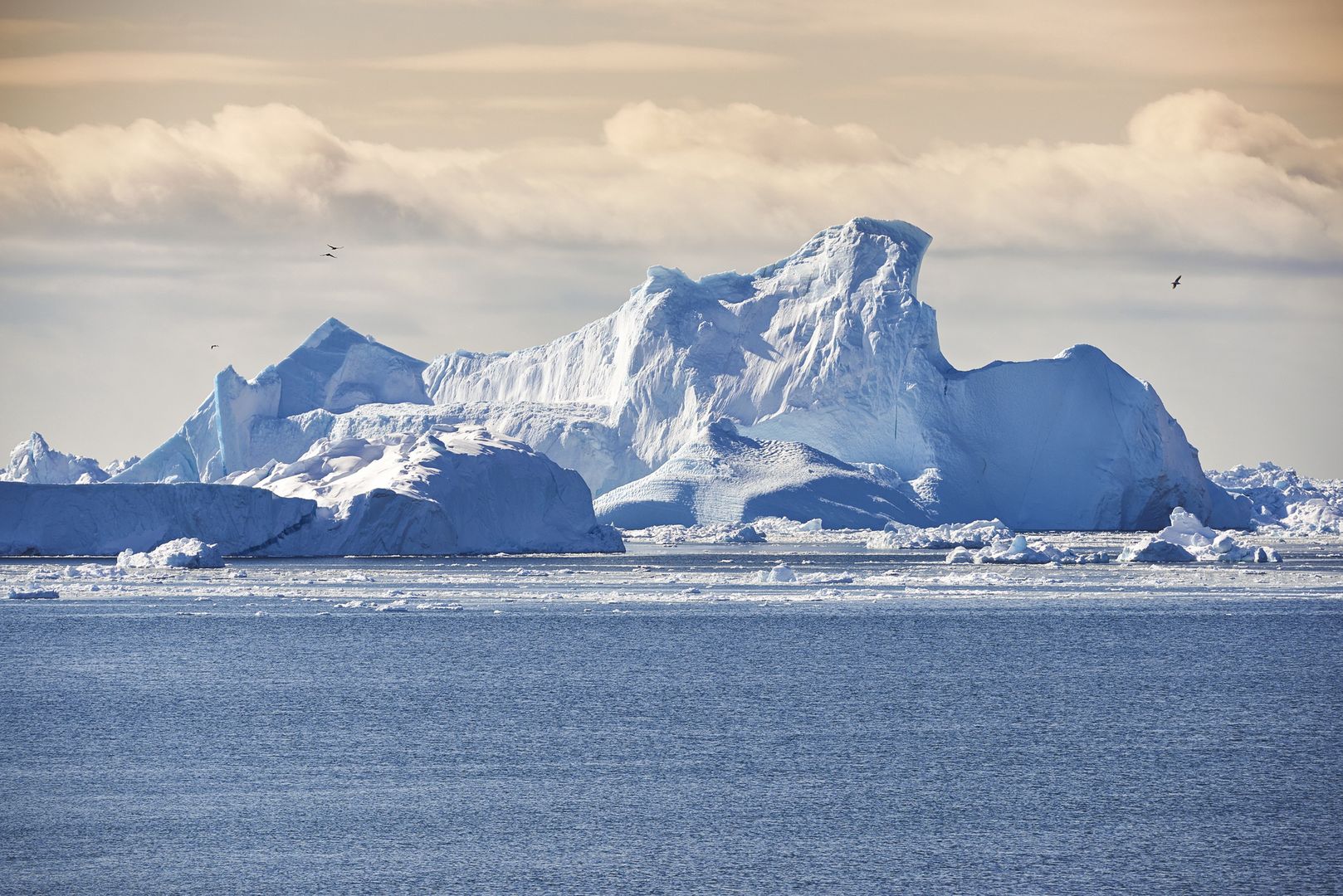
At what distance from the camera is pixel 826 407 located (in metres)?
72.2

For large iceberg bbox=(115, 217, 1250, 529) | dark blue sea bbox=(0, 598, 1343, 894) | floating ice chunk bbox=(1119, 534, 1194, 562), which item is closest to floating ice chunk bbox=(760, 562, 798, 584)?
floating ice chunk bbox=(1119, 534, 1194, 562)

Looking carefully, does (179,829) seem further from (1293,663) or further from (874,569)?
(874,569)

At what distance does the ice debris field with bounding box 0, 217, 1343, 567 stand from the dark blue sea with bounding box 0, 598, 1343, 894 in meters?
33.2

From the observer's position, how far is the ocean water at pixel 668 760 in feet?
36.2

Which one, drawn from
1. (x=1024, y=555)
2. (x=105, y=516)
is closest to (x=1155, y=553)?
(x=1024, y=555)

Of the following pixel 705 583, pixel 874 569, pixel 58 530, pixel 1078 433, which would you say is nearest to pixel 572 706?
pixel 705 583

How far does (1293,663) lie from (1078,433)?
1814 inches

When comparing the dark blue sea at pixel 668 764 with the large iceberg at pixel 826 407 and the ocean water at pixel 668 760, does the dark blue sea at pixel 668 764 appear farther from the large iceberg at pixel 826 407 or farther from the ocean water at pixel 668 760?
the large iceberg at pixel 826 407

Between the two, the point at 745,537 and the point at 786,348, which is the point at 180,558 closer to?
the point at 745,537

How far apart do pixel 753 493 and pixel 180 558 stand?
27.0 metres

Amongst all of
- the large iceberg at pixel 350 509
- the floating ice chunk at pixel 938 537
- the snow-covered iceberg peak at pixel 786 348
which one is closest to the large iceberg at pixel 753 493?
the floating ice chunk at pixel 938 537

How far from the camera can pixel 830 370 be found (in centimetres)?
7156

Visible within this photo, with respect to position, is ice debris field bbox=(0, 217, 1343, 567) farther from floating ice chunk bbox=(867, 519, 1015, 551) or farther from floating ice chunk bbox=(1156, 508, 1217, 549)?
floating ice chunk bbox=(1156, 508, 1217, 549)

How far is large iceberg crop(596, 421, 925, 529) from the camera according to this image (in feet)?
220
